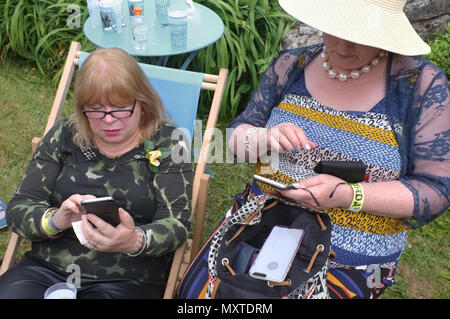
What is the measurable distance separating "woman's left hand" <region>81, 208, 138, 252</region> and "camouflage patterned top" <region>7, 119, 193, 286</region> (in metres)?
0.20

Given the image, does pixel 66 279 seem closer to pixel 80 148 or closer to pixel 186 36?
pixel 80 148

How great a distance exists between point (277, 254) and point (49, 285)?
107cm

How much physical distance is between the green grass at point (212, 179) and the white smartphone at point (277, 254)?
1503 millimetres

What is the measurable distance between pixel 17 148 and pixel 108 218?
2717 millimetres

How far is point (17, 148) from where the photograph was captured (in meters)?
4.08

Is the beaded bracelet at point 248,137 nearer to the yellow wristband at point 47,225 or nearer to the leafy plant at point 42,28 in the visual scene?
the yellow wristband at point 47,225

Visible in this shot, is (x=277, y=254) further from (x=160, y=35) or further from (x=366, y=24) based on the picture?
(x=160, y=35)

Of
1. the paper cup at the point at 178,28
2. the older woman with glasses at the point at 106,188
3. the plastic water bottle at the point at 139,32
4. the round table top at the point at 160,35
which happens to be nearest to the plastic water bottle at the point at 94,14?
the round table top at the point at 160,35

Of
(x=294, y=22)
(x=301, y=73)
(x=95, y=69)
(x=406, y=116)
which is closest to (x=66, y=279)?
(x=95, y=69)

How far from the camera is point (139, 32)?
11.1 ft

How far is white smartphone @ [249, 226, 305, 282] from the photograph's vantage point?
1750mm

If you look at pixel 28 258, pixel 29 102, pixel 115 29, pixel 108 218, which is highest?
pixel 108 218

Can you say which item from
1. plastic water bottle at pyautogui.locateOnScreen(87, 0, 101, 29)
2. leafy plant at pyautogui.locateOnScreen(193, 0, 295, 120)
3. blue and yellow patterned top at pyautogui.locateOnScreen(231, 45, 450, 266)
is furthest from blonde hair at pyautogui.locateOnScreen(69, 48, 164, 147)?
leafy plant at pyautogui.locateOnScreen(193, 0, 295, 120)

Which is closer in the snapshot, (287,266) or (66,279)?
(287,266)
